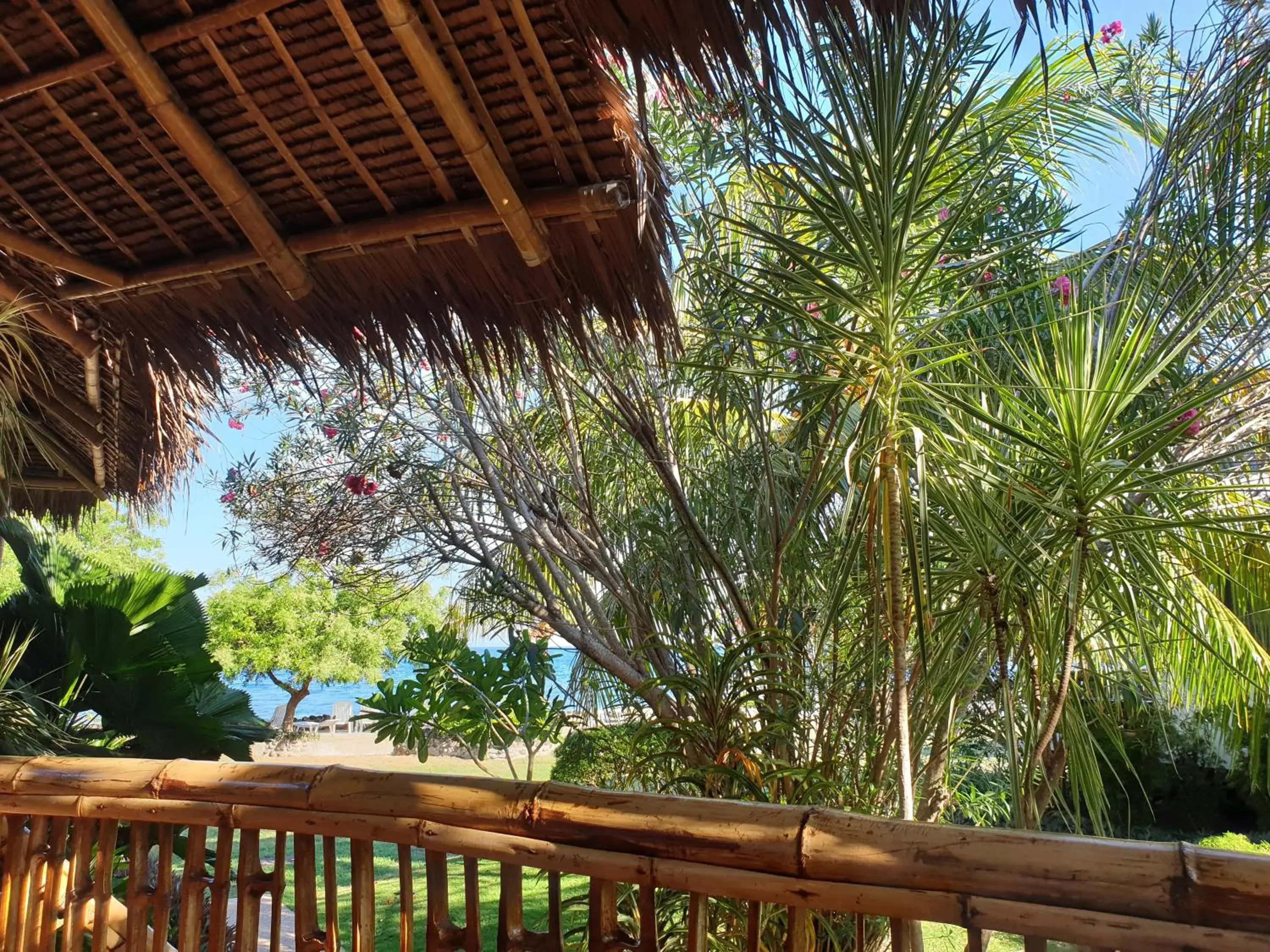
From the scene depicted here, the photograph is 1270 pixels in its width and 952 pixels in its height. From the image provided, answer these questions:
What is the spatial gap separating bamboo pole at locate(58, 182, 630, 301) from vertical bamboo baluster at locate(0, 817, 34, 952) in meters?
1.24

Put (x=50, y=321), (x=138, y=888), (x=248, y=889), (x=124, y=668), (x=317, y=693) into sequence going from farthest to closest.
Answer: (x=317, y=693), (x=124, y=668), (x=50, y=321), (x=138, y=888), (x=248, y=889)

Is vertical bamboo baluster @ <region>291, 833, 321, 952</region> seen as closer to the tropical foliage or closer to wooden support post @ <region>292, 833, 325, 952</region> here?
wooden support post @ <region>292, 833, 325, 952</region>

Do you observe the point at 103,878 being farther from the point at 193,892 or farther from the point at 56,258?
the point at 56,258

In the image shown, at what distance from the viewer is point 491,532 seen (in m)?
3.53

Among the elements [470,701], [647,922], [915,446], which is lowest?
[647,922]

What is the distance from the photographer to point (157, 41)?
5.55ft

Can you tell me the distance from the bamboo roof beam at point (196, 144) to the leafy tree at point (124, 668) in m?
1.91

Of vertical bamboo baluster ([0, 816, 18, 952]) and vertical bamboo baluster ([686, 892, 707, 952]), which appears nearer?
vertical bamboo baluster ([686, 892, 707, 952])

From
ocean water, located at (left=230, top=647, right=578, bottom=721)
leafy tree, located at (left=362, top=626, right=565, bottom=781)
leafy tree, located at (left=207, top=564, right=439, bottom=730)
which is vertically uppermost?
leafy tree, located at (left=207, top=564, right=439, bottom=730)

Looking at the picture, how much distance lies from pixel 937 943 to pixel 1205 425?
117 inches

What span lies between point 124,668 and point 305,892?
100 inches

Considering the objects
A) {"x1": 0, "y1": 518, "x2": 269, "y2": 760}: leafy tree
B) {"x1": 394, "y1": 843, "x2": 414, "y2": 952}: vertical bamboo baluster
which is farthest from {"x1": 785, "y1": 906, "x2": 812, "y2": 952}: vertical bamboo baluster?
{"x1": 0, "y1": 518, "x2": 269, "y2": 760}: leafy tree

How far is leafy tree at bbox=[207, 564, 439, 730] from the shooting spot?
1155 centimetres

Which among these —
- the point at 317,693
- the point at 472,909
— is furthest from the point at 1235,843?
the point at 317,693
